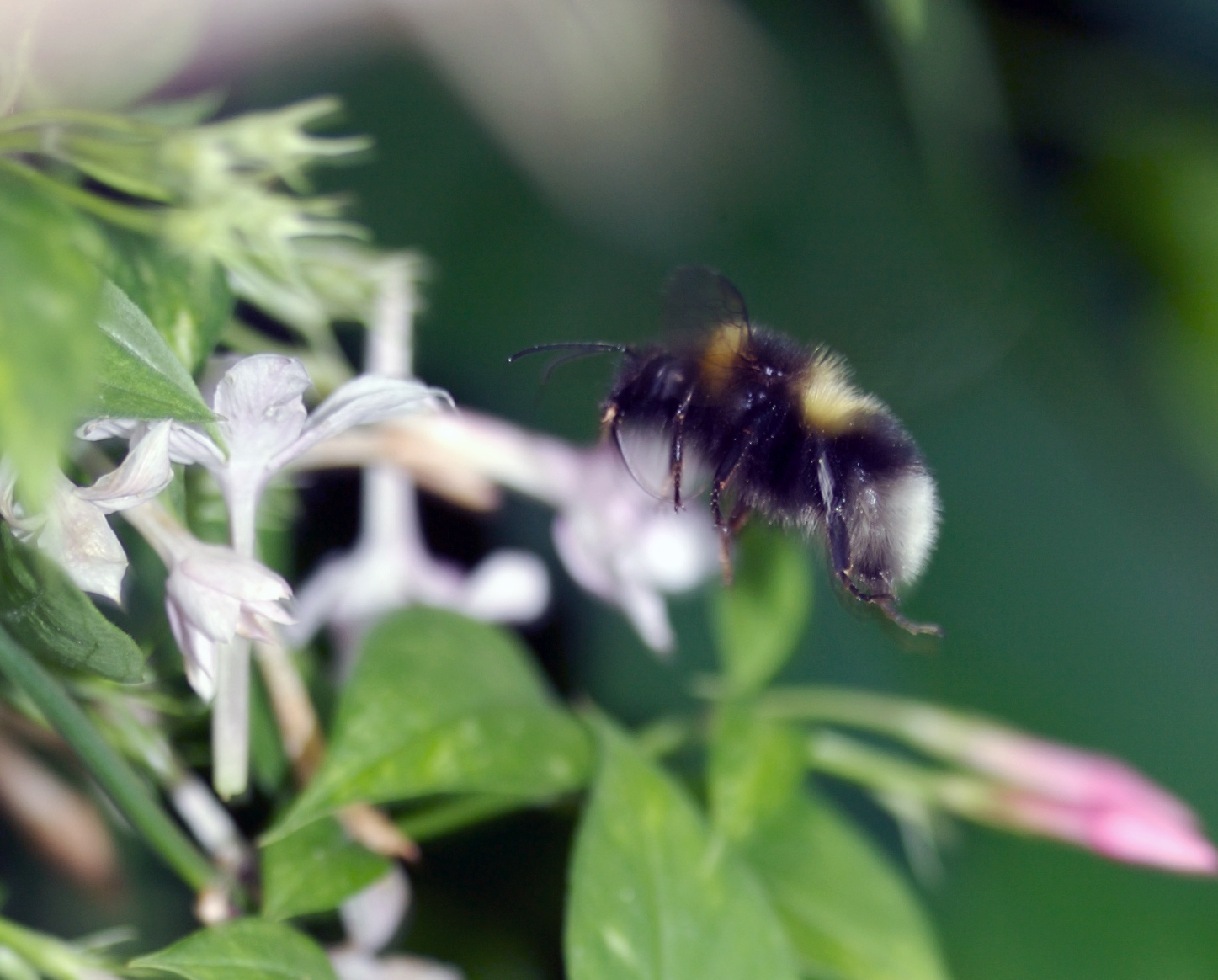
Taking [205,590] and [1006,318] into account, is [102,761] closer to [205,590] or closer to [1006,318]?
[205,590]

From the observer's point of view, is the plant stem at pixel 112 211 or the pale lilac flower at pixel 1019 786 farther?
the pale lilac flower at pixel 1019 786

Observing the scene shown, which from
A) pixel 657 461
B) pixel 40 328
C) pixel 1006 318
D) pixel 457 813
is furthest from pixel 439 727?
pixel 1006 318

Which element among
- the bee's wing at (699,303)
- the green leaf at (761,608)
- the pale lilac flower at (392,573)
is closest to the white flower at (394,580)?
the pale lilac flower at (392,573)

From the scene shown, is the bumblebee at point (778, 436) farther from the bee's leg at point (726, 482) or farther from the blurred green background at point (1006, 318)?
the blurred green background at point (1006, 318)

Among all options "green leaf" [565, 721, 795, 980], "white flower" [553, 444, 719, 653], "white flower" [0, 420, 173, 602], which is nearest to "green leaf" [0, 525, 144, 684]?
"white flower" [0, 420, 173, 602]

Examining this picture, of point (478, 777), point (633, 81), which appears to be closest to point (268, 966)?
point (478, 777)

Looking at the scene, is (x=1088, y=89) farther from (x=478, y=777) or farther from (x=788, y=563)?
(x=478, y=777)
